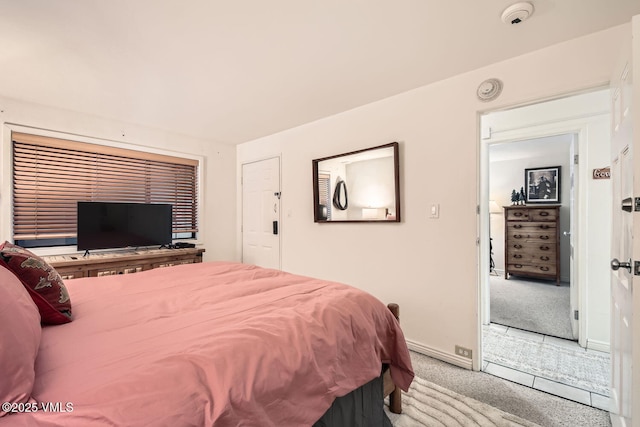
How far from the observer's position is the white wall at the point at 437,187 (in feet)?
6.61

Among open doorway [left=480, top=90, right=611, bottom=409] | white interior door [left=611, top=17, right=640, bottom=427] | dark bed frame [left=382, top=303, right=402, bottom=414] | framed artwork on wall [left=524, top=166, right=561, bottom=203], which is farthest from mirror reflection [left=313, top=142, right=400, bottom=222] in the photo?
framed artwork on wall [left=524, top=166, right=561, bottom=203]

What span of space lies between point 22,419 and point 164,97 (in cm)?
278

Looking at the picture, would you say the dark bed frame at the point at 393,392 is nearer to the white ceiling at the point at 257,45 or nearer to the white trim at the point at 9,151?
the white ceiling at the point at 257,45

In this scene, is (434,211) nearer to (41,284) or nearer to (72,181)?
(41,284)

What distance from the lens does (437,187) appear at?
250 cm

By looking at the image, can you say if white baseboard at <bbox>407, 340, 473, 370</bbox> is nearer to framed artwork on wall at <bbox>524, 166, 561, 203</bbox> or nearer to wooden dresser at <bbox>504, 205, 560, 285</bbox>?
wooden dresser at <bbox>504, 205, 560, 285</bbox>

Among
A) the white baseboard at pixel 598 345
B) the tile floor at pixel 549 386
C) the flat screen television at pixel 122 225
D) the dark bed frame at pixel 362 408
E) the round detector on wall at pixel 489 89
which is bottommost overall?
the tile floor at pixel 549 386

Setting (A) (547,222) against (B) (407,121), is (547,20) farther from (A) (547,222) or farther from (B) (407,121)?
(A) (547,222)

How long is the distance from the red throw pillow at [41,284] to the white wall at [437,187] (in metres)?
2.35

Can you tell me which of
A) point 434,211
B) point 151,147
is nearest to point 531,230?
point 434,211

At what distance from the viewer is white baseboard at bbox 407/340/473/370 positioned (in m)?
2.31

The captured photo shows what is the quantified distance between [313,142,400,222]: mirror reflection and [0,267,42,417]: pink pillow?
2.45 metres

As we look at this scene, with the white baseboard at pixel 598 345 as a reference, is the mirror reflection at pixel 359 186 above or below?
above

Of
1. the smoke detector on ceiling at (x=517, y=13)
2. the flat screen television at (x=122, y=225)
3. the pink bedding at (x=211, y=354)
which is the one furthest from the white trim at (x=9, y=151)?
the smoke detector on ceiling at (x=517, y=13)
